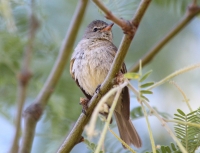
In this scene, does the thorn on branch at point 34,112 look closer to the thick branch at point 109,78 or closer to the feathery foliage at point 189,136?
Result: the thick branch at point 109,78

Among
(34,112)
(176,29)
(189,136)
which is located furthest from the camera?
(176,29)

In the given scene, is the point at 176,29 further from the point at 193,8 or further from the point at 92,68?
the point at 92,68

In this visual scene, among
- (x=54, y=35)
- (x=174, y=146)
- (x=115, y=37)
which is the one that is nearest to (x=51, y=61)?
(x=54, y=35)

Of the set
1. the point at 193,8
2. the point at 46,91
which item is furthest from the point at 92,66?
the point at 193,8

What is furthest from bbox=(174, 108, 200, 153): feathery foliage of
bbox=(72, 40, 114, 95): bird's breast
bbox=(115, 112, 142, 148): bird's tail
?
bbox=(72, 40, 114, 95): bird's breast

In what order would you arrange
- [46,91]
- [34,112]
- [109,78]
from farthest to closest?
[46,91] → [34,112] → [109,78]

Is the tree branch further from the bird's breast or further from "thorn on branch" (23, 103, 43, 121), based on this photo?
"thorn on branch" (23, 103, 43, 121)
